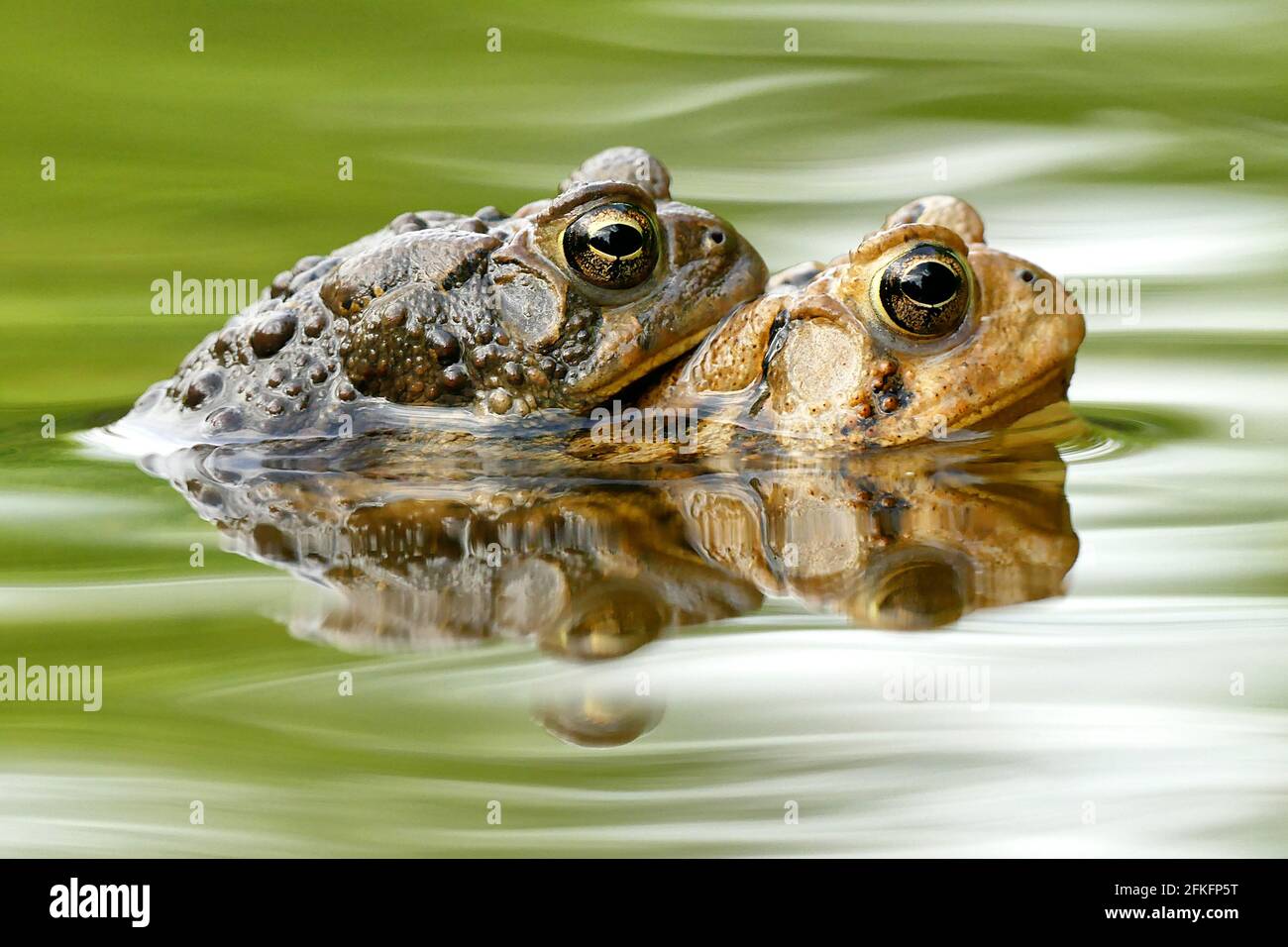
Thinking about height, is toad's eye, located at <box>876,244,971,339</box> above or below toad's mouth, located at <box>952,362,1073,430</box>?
above

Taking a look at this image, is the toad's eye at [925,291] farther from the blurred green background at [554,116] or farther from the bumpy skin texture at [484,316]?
the blurred green background at [554,116]

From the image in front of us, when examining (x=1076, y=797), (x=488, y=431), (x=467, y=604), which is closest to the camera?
(x=1076, y=797)

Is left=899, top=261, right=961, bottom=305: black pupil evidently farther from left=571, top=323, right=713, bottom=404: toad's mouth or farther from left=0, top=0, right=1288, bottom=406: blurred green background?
left=0, top=0, right=1288, bottom=406: blurred green background

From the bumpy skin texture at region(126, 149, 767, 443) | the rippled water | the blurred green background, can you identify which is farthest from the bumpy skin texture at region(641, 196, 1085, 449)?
the blurred green background

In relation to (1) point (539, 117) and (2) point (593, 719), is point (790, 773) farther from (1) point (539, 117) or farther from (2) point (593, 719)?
(1) point (539, 117)

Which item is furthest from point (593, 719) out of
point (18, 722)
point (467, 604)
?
point (18, 722)

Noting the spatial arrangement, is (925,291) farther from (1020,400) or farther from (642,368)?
(642,368)

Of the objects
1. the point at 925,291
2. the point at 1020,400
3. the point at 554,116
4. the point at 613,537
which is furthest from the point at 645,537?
the point at 554,116
